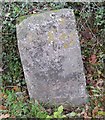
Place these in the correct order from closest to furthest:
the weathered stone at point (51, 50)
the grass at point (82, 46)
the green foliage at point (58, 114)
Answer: the green foliage at point (58, 114) → the weathered stone at point (51, 50) → the grass at point (82, 46)

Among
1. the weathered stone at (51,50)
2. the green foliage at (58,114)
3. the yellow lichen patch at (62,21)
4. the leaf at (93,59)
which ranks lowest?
the green foliage at (58,114)

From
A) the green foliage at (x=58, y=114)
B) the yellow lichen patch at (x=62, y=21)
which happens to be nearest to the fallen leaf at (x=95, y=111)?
the green foliage at (x=58, y=114)

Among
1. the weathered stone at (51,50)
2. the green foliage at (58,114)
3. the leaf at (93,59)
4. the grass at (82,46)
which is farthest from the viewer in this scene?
the leaf at (93,59)

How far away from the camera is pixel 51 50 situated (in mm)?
4527

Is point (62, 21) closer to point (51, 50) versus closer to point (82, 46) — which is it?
point (51, 50)

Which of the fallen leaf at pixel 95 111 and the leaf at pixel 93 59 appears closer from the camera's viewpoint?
the fallen leaf at pixel 95 111

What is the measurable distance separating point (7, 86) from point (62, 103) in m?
0.98

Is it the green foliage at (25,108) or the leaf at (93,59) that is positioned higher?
the leaf at (93,59)

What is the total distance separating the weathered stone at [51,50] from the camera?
14.8ft

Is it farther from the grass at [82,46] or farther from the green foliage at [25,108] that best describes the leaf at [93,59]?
the green foliage at [25,108]

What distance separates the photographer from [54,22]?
452 centimetres

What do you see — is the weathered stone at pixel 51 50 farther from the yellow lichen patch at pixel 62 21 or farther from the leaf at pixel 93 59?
the leaf at pixel 93 59

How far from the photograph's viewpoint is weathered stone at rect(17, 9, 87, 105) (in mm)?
4516

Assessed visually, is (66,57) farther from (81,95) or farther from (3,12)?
(3,12)
